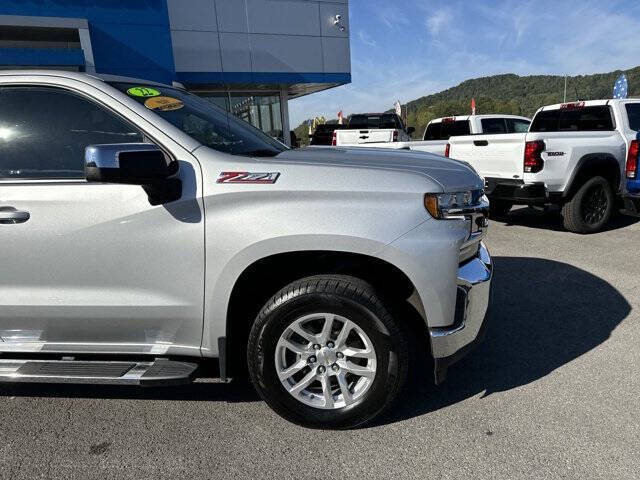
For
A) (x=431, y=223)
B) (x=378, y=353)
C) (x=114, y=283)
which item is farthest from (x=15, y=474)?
(x=431, y=223)

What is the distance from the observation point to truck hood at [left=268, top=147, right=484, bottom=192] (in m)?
2.37

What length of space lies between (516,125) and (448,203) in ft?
32.1

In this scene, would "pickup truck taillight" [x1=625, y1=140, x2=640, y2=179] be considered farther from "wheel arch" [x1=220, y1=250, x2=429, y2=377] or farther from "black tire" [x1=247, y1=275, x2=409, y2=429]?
"black tire" [x1=247, y1=275, x2=409, y2=429]

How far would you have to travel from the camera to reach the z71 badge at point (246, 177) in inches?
88.4

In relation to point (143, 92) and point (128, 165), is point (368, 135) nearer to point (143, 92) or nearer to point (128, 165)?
point (143, 92)

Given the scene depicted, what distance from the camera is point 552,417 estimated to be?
2.48 m

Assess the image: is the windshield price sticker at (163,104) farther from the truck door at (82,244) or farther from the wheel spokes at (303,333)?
the wheel spokes at (303,333)

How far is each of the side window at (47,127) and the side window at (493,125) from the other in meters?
9.23

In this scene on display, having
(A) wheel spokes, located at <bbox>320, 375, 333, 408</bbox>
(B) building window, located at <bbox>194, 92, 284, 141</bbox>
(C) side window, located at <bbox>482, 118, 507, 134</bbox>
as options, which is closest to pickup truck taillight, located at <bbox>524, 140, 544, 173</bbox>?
(C) side window, located at <bbox>482, 118, 507, 134</bbox>

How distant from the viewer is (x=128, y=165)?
2.05 meters

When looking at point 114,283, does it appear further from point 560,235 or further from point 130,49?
point 130,49

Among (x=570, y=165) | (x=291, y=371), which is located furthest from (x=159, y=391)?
(x=570, y=165)

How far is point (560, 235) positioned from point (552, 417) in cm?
475

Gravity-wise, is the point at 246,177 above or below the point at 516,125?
below
